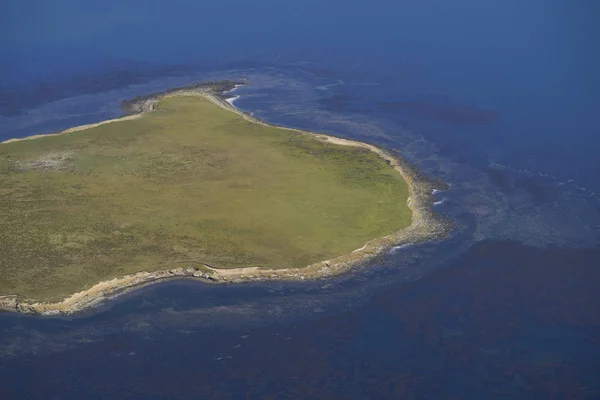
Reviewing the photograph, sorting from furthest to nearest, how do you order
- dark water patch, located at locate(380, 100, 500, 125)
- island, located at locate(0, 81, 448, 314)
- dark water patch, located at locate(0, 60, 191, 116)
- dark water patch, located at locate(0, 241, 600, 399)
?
dark water patch, located at locate(0, 60, 191, 116), dark water patch, located at locate(380, 100, 500, 125), island, located at locate(0, 81, 448, 314), dark water patch, located at locate(0, 241, 600, 399)

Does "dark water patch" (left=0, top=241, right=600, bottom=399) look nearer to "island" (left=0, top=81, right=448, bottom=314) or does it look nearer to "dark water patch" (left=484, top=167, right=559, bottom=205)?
"island" (left=0, top=81, right=448, bottom=314)

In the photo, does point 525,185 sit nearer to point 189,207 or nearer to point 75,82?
point 189,207

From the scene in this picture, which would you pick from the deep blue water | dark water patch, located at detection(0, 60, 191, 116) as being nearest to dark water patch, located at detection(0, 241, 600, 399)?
the deep blue water

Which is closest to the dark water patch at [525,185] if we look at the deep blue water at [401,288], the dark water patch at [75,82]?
the deep blue water at [401,288]

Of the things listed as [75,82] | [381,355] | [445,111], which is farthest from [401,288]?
[75,82]

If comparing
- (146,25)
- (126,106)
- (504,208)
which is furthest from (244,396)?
(146,25)
